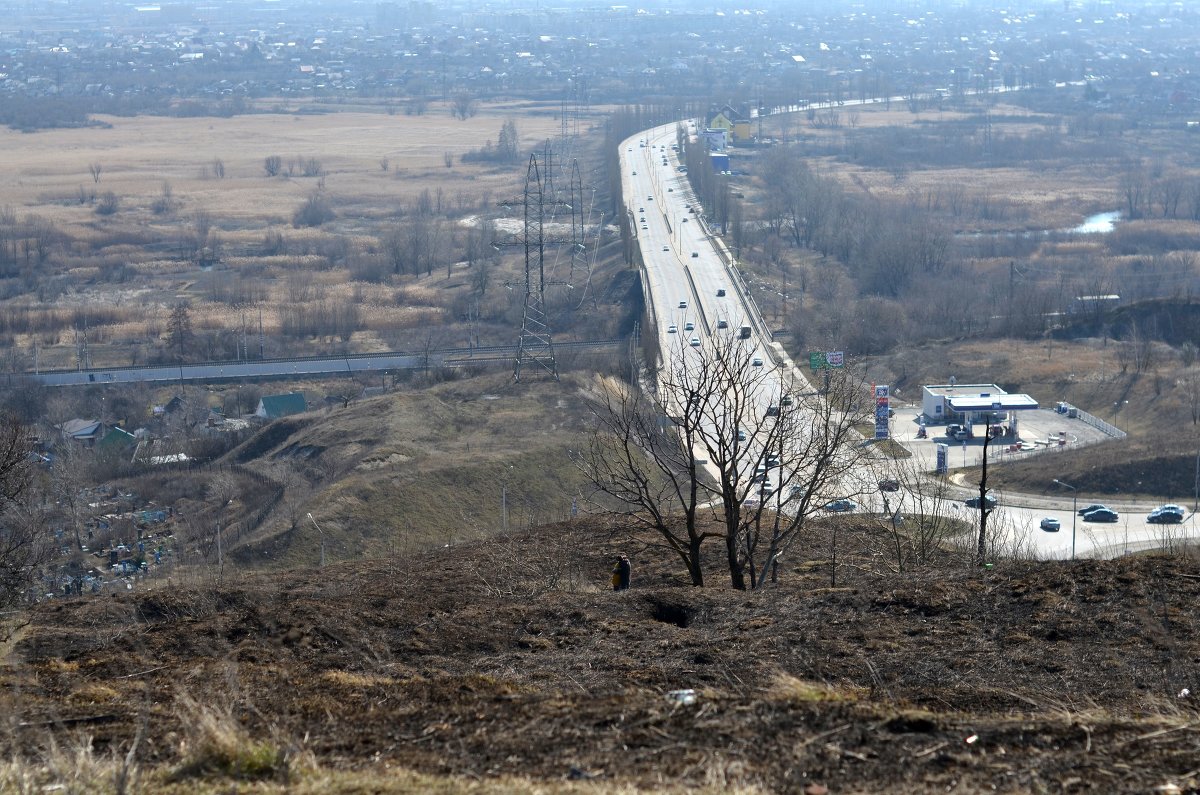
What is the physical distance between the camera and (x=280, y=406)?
29797 millimetres

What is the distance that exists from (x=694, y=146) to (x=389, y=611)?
5905 centimetres

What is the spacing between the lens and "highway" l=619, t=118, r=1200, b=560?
1977 cm

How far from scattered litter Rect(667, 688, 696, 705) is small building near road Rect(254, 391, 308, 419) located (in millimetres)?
24151

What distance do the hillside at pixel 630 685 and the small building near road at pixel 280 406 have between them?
19.7 meters

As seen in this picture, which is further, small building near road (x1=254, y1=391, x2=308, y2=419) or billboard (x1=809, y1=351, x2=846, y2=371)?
small building near road (x1=254, y1=391, x2=308, y2=419)

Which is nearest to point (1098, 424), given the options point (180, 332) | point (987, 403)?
point (987, 403)

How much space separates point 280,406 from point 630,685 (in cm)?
2445

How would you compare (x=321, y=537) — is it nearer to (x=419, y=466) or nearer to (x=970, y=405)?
(x=419, y=466)

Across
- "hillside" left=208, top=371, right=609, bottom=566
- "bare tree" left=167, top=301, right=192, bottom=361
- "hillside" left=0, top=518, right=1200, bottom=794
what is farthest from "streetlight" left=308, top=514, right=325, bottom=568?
"bare tree" left=167, top=301, right=192, bottom=361

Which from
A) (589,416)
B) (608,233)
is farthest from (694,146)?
(589,416)

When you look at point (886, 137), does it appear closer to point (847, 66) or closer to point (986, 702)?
point (847, 66)

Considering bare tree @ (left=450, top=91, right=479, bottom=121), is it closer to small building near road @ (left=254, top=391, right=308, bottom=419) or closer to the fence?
small building near road @ (left=254, top=391, right=308, bottom=419)

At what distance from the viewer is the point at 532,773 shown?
511 cm

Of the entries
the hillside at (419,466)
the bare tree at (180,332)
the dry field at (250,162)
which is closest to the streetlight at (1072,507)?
the hillside at (419,466)
